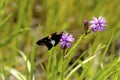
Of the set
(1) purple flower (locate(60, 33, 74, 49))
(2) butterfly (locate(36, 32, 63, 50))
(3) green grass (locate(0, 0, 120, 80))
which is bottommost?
(1) purple flower (locate(60, 33, 74, 49))

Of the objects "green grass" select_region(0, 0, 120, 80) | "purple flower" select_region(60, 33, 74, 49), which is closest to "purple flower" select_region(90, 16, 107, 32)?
"purple flower" select_region(60, 33, 74, 49)

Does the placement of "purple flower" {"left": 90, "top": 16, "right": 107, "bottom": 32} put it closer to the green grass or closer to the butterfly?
the butterfly

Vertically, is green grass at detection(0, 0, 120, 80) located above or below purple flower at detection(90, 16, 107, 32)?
above

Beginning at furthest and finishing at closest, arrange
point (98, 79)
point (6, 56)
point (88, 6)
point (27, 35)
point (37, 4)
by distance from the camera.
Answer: point (37, 4)
point (88, 6)
point (27, 35)
point (6, 56)
point (98, 79)

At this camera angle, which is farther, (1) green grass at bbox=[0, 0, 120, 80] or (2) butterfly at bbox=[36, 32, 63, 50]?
(1) green grass at bbox=[0, 0, 120, 80]

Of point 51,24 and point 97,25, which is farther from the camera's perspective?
point 51,24

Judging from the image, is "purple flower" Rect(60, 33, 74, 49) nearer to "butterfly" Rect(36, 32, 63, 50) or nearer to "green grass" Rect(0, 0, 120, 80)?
"butterfly" Rect(36, 32, 63, 50)

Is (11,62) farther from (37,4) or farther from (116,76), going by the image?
(116,76)

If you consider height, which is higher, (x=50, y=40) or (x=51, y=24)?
(x=51, y=24)

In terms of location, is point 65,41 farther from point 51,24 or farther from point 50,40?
point 51,24

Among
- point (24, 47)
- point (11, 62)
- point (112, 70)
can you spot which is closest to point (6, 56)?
point (11, 62)

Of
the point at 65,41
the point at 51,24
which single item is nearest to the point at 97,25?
the point at 65,41
